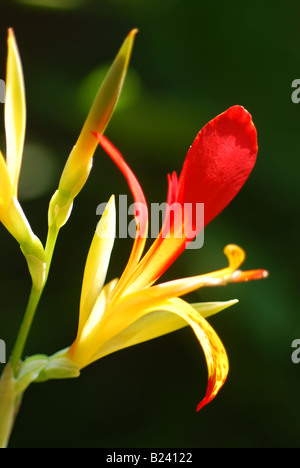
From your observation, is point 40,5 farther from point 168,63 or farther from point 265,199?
point 265,199

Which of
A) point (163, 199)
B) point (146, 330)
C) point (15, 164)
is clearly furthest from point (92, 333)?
point (163, 199)

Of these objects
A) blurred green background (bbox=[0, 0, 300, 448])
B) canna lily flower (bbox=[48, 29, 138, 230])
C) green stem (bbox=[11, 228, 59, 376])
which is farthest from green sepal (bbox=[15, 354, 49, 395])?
blurred green background (bbox=[0, 0, 300, 448])

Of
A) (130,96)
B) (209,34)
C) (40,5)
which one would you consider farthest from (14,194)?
(209,34)

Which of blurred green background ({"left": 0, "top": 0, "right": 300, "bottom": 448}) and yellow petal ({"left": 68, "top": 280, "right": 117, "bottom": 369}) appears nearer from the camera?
yellow petal ({"left": 68, "top": 280, "right": 117, "bottom": 369})

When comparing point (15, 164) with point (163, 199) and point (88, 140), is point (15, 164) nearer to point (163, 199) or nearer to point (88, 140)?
point (88, 140)

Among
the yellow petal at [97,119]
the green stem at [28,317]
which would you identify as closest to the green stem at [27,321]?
the green stem at [28,317]

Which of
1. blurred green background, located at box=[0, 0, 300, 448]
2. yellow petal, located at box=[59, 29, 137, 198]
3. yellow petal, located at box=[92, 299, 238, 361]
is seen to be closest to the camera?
yellow petal, located at box=[59, 29, 137, 198]

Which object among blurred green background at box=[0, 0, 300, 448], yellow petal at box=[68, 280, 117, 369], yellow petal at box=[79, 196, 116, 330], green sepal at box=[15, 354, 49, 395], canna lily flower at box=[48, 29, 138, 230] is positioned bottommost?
green sepal at box=[15, 354, 49, 395]

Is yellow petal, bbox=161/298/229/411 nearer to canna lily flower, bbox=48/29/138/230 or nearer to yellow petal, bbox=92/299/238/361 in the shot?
yellow petal, bbox=92/299/238/361
